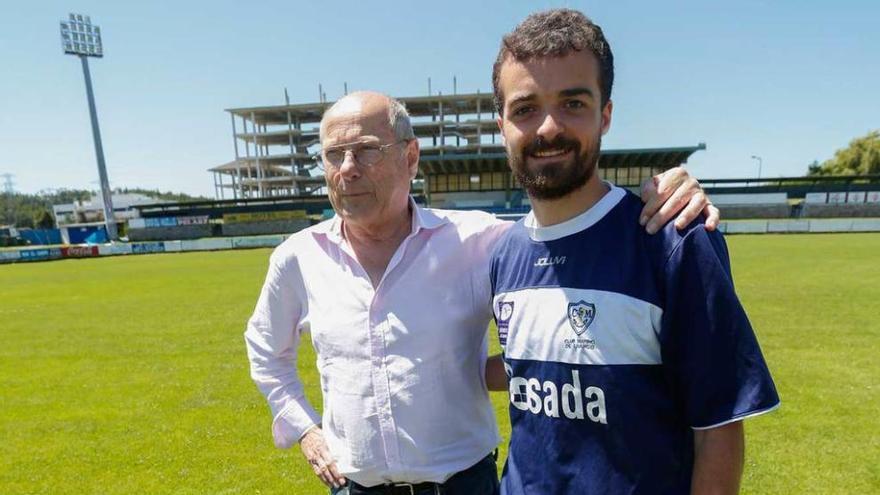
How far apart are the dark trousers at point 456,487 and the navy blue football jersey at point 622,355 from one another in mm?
430

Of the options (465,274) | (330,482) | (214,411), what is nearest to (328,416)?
(330,482)

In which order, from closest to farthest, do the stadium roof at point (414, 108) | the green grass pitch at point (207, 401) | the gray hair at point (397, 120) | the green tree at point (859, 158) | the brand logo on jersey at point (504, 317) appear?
the brand logo on jersey at point (504, 317) < the gray hair at point (397, 120) < the green grass pitch at point (207, 401) < the green tree at point (859, 158) < the stadium roof at point (414, 108)

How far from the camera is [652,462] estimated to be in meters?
1.55

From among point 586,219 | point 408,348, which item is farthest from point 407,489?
point 586,219

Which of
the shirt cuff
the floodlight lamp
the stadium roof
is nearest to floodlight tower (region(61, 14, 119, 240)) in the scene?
the floodlight lamp

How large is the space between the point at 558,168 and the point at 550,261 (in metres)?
0.33

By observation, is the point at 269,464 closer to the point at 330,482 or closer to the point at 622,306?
the point at 330,482

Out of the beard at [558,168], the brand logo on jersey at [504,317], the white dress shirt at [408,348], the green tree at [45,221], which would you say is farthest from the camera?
the green tree at [45,221]

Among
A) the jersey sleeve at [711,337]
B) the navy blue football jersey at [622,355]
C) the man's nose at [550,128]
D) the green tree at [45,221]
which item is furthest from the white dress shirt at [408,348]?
the green tree at [45,221]

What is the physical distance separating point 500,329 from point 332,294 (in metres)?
0.83

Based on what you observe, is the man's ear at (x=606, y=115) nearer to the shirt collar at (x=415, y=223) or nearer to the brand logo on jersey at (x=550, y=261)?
the brand logo on jersey at (x=550, y=261)

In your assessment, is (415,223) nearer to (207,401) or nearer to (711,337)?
(711,337)

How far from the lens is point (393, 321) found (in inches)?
83.3

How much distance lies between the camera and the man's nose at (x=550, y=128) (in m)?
1.60
